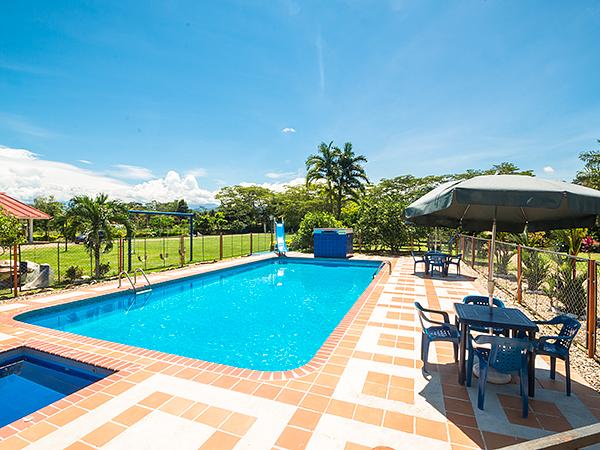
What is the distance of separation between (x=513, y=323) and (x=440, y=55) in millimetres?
9903

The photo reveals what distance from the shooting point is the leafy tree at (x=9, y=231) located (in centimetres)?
773

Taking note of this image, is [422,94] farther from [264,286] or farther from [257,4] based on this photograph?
[264,286]

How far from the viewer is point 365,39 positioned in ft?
33.7

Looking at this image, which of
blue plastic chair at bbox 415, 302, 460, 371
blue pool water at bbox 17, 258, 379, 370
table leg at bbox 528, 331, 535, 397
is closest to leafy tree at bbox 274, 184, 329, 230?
blue pool water at bbox 17, 258, 379, 370

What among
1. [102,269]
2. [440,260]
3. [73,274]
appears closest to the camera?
[73,274]

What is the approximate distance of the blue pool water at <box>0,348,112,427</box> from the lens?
375 centimetres

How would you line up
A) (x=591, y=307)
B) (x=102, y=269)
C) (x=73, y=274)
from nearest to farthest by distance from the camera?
(x=591, y=307), (x=73, y=274), (x=102, y=269)

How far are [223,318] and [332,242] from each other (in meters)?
10.1

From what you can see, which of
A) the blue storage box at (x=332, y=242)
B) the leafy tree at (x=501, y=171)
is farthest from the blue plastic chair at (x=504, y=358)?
the leafy tree at (x=501, y=171)

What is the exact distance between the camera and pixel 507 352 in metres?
2.98

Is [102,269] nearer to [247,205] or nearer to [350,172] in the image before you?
[350,172]

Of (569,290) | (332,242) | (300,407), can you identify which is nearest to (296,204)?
(332,242)

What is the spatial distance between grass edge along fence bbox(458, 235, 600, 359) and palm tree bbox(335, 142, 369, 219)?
55.1 feet

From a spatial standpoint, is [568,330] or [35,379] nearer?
[568,330]
